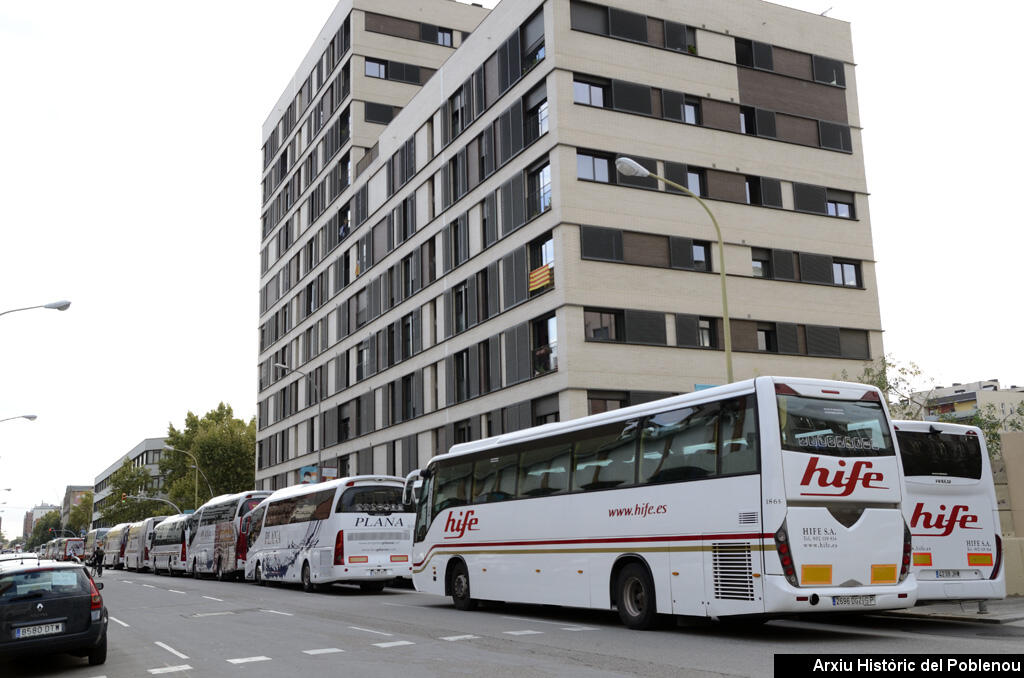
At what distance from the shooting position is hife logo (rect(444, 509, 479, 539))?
18891 mm

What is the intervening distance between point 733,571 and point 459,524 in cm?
798

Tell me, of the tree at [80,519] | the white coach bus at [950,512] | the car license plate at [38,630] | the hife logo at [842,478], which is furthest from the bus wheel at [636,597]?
the tree at [80,519]

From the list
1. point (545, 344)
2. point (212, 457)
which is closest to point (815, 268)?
point (545, 344)

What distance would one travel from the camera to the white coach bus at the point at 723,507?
11875 millimetres

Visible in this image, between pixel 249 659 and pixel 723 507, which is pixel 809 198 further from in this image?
pixel 249 659

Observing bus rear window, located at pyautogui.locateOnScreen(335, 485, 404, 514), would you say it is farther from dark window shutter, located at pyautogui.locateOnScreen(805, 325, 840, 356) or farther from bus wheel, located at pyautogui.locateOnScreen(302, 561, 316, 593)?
dark window shutter, located at pyautogui.locateOnScreen(805, 325, 840, 356)

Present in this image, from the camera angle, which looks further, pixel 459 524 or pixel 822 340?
pixel 822 340

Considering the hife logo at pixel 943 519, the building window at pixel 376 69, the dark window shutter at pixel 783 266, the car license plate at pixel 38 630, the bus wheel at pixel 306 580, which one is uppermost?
the building window at pixel 376 69

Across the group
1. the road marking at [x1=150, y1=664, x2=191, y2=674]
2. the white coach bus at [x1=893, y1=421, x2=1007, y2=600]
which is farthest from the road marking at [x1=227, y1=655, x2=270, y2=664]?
the white coach bus at [x1=893, y1=421, x2=1007, y2=600]

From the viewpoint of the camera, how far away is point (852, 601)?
11812mm

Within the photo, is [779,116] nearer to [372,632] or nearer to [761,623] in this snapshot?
[761,623]

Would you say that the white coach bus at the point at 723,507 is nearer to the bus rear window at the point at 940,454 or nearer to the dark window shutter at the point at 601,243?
the bus rear window at the point at 940,454

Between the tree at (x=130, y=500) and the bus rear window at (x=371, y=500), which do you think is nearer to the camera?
the bus rear window at (x=371, y=500)

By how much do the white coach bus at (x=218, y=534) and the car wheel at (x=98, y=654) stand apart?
24.1 meters
